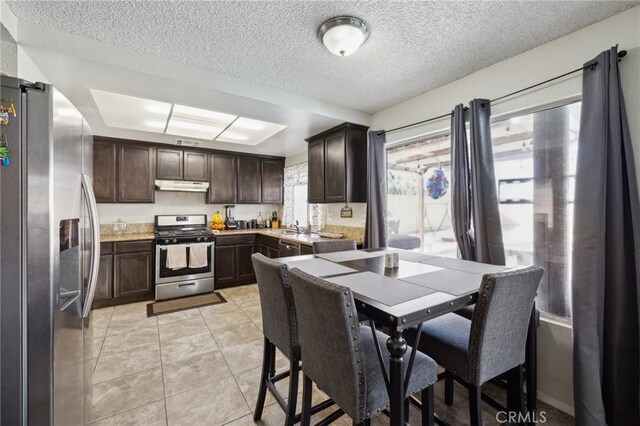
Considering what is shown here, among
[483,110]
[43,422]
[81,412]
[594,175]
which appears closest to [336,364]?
[43,422]

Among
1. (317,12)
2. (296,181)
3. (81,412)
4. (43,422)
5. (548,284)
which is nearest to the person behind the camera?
(43,422)

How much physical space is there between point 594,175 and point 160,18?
277 cm

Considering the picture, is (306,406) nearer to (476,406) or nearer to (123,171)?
(476,406)

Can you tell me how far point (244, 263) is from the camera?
4574 mm

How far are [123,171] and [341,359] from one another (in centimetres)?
439

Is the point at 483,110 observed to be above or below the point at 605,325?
above

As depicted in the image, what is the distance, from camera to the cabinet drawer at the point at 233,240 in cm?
437

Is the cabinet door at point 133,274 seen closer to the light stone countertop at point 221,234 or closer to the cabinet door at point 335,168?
the light stone countertop at point 221,234

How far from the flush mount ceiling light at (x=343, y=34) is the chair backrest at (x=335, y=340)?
146 centimetres

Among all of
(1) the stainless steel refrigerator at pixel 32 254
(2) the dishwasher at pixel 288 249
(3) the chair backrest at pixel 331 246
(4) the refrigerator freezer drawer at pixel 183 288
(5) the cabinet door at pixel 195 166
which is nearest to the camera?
(1) the stainless steel refrigerator at pixel 32 254

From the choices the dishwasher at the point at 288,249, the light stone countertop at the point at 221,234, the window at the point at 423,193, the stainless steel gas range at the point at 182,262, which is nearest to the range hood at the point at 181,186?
the stainless steel gas range at the point at 182,262

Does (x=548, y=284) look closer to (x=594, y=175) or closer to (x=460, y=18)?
(x=594, y=175)

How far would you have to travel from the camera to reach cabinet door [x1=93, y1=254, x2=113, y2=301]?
3.53m

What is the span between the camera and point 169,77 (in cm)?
208
